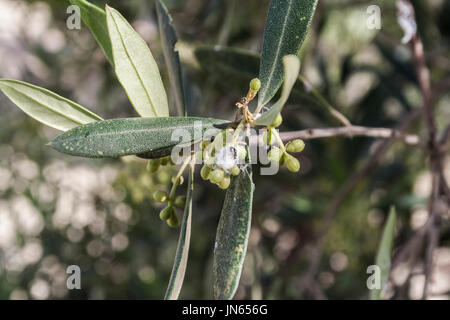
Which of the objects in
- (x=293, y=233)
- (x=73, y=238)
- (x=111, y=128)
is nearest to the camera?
(x=111, y=128)

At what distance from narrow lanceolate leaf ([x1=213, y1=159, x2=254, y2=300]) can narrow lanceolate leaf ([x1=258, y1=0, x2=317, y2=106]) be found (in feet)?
0.40

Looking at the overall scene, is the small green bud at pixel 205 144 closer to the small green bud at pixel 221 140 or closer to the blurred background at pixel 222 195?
the small green bud at pixel 221 140

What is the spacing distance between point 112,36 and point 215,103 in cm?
111

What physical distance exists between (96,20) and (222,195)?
1078 mm

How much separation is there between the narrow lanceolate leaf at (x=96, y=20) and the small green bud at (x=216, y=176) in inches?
10.3

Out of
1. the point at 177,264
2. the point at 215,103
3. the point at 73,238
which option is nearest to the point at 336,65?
the point at 215,103

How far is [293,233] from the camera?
199 centimetres

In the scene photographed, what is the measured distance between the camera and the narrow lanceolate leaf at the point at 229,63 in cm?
91

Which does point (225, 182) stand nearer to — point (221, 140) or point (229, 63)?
point (221, 140)

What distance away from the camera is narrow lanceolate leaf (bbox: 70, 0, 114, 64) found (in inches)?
24.9

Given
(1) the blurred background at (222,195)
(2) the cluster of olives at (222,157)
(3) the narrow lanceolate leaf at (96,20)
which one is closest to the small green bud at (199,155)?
(2) the cluster of olives at (222,157)

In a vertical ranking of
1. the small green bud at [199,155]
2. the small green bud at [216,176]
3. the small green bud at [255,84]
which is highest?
the small green bud at [255,84]
